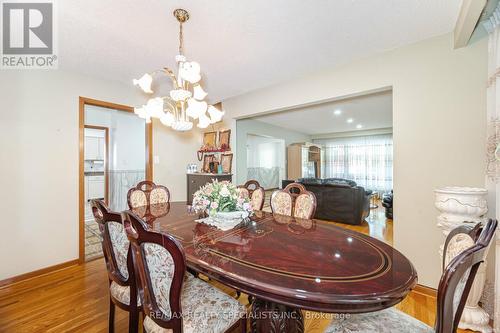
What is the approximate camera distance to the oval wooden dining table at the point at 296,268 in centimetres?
77

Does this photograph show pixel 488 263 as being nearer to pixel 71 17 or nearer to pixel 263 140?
pixel 71 17

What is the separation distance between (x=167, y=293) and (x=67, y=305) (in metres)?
1.69

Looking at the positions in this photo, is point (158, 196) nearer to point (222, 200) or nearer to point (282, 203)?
point (222, 200)

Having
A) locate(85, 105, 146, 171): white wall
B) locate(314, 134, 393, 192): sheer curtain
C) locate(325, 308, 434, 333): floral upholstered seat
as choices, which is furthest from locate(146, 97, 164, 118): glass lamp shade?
locate(314, 134, 393, 192): sheer curtain

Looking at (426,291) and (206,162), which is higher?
(206,162)

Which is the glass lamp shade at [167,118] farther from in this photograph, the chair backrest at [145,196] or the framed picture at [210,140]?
the framed picture at [210,140]

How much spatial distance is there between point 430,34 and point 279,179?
5.86m

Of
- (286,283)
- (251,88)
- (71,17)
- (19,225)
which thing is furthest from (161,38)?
(19,225)

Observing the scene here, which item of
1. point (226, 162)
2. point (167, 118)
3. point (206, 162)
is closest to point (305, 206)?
point (167, 118)

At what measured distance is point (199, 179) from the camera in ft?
12.2

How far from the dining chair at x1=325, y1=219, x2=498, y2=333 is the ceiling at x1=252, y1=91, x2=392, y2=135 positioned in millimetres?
3207

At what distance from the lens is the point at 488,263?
1.69 m

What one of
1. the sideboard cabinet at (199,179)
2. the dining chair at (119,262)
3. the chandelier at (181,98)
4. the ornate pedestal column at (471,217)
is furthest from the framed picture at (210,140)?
the ornate pedestal column at (471,217)
